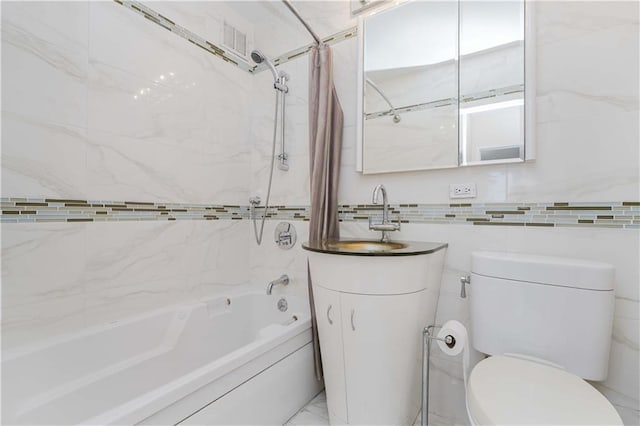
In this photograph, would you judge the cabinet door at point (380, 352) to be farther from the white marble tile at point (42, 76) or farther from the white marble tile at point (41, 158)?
the white marble tile at point (42, 76)

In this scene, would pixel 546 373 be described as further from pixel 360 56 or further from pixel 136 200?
pixel 136 200

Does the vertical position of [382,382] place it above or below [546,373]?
below

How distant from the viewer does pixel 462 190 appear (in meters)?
1.38

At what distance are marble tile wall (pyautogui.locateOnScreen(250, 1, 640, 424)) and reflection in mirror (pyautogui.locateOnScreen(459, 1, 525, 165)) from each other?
0.07 metres

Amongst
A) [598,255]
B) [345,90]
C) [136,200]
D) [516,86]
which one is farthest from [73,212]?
[598,255]

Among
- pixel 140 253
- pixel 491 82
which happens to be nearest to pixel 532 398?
pixel 491 82

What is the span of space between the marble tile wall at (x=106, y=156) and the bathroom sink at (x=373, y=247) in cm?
91

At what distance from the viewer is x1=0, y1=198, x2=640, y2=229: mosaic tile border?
1111 millimetres

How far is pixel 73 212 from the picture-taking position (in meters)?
1.32

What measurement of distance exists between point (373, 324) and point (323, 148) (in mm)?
926

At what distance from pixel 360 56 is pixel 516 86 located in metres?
0.81

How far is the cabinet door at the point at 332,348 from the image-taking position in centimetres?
121

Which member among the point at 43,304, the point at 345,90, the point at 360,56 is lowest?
the point at 43,304

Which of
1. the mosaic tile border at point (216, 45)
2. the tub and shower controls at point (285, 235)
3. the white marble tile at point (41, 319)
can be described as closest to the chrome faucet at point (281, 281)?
the tub and shower controls at point (285, 235)
